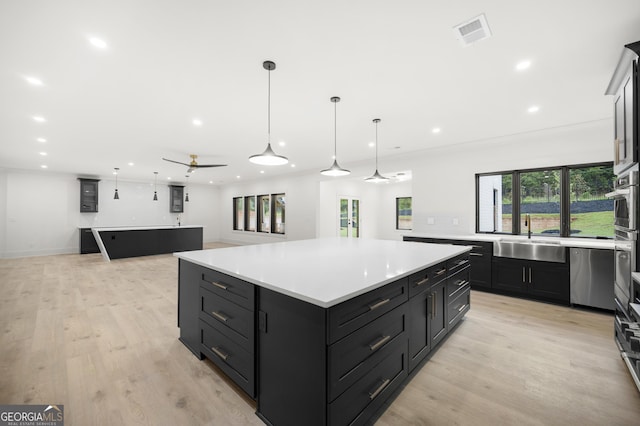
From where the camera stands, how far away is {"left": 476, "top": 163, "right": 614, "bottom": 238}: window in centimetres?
404

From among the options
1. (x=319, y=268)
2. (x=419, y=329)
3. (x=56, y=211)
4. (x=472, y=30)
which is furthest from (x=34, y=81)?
(x=56, y=211)

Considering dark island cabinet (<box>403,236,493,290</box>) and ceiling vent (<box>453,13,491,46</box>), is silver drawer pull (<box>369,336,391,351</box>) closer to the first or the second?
ceiling vent (<box>453,13,491,46</box>)

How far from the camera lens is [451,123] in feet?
13.0

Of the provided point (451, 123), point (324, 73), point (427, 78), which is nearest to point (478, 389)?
point (427, 78)

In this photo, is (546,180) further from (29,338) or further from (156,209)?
(156,209)

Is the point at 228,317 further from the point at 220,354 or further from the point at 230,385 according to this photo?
the point at 230,385

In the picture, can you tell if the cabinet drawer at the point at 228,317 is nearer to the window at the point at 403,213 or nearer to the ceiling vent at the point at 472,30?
the ceiling vent at the point at 472,30

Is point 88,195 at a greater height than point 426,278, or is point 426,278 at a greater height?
point 88,195

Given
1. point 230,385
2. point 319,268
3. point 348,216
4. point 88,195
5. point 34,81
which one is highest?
point 34,81

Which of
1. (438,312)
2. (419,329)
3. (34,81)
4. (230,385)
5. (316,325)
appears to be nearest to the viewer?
(316,325)

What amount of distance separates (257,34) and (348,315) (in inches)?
82.6

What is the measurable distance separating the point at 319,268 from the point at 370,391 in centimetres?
81

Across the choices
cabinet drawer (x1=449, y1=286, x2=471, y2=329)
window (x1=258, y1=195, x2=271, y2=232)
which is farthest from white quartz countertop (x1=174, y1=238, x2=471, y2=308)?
window (x1=258, y1=195, x2=271, y2=232)

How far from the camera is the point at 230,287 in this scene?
6.15 ft
